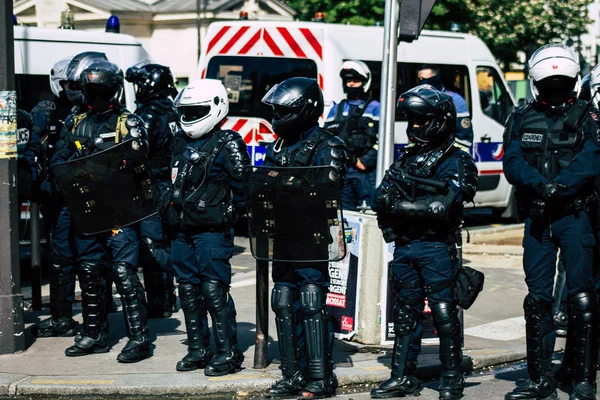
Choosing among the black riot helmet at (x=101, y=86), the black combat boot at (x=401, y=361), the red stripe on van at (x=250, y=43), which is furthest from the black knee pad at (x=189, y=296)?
the red stripe on van at (x=250, y=43)

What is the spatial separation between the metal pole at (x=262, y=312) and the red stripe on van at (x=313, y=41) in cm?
635

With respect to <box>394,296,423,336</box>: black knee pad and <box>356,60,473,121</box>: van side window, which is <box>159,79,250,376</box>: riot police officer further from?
<box>356,60,473,121</box>: van side window

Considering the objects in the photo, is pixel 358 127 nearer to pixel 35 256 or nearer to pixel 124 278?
pixel 35 256

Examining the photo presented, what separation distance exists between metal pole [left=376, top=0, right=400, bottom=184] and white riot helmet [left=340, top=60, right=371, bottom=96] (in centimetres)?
195

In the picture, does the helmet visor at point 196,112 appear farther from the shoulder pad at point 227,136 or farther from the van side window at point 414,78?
the van side window at point 414,78

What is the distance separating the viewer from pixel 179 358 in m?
7.30

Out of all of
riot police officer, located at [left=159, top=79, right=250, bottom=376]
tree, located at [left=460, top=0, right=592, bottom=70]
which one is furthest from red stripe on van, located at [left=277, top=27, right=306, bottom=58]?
tree, located at [left=460, top=0, right=592, bottom=70]

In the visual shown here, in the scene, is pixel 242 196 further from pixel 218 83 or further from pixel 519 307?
pixel 519 307

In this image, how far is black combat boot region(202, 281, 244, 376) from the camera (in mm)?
6746

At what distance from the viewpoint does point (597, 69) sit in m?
7.77

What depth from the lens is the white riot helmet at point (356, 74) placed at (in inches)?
384

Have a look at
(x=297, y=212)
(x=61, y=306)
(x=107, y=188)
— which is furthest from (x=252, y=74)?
(x=297, y=212)

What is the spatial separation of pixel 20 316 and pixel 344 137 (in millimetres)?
3630

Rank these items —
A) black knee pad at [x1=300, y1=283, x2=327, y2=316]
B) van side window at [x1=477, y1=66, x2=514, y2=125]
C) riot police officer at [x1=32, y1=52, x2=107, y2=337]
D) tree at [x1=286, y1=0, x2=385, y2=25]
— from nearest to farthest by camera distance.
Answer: black knee pad at [x1=300, y1=283, x2=327, y2=316], riot police officer at [x1=32, y1=52, x2=107, y2=337], van side window at [x1=477, y1=66, x2=514, y2=125], tree at [x1=286, y1=0, x2=385, y2=25]
